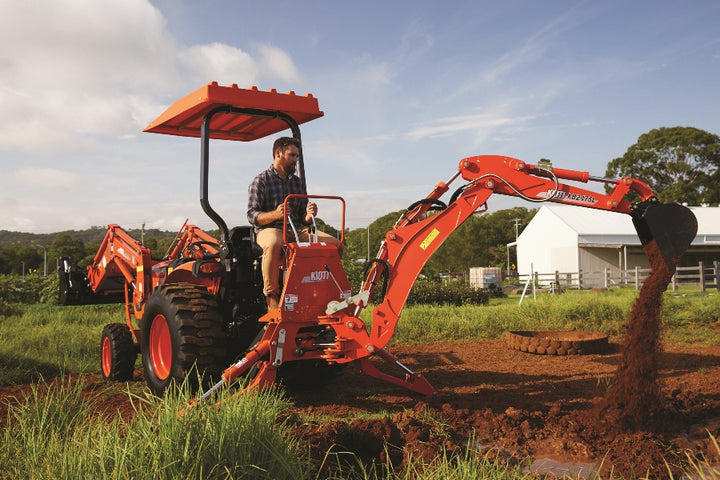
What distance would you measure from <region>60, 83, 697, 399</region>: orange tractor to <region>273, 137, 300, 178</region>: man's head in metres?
0.36

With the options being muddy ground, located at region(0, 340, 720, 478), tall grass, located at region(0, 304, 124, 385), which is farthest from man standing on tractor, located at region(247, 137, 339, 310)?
tall grass, located at region(0, 304, 124, 385)

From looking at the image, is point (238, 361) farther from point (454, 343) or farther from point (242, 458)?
point (454, 343)

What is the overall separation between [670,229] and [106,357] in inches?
243

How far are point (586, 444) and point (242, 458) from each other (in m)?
2.44

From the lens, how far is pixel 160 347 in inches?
231

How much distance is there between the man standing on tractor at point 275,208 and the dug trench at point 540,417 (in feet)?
4.18

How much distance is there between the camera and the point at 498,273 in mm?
34656

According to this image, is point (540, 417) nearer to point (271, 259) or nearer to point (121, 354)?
point (271, 259)

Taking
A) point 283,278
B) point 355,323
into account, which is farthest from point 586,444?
point 283,278

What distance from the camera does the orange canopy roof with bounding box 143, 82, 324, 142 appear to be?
18.2 ft

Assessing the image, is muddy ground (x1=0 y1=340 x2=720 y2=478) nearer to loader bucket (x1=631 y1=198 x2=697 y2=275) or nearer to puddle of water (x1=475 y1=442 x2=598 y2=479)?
puddle of water (x1=475 y1=442 x2=598 y2=479)

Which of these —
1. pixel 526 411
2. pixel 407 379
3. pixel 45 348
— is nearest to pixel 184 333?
pixel 407 379

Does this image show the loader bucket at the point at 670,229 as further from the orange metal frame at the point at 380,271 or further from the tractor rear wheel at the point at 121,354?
the tractor rear wheel at the point at 121,354

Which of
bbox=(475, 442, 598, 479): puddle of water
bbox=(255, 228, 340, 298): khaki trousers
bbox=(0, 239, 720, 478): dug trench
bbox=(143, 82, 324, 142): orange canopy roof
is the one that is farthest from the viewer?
bbox=(143, 82, 324, 142): orange canopy roof
